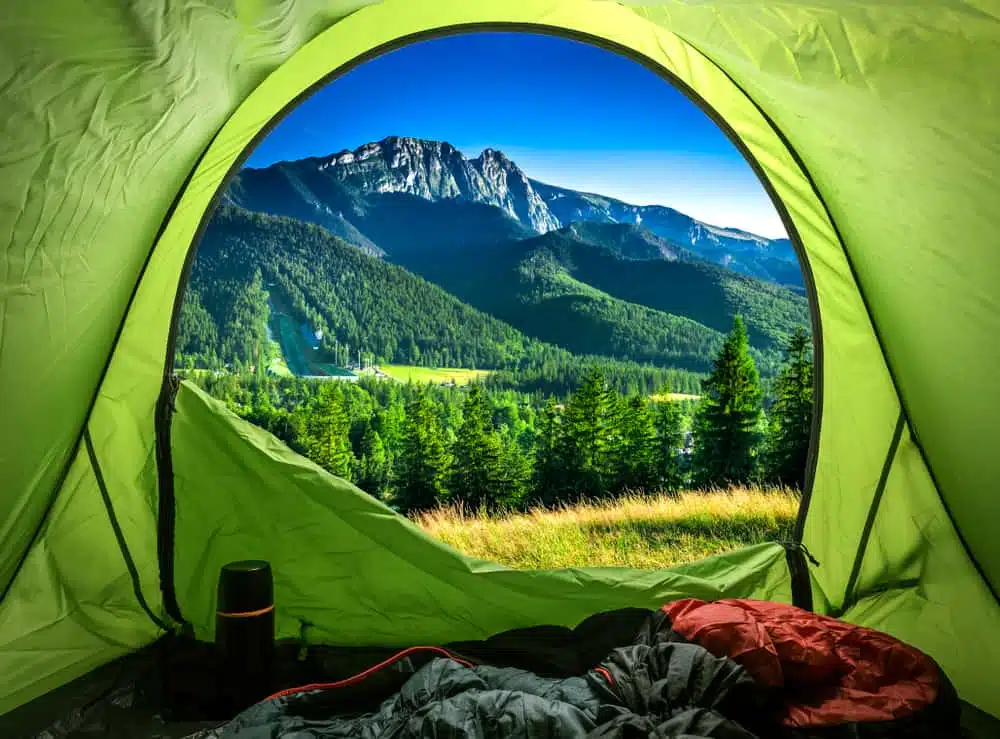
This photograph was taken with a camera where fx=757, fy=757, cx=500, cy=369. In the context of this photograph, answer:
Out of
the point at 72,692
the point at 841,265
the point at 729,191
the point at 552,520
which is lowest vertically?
the point at 552,520

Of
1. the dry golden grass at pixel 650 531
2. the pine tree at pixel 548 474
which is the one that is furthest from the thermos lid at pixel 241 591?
the pine tree at pixel 548 474

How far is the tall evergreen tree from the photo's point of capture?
1978 cm

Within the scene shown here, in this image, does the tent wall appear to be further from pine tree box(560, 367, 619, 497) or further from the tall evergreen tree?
the tall evergreen tree

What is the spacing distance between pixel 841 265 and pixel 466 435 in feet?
61.8

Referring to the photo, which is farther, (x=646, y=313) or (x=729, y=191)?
(x=646, y=313)

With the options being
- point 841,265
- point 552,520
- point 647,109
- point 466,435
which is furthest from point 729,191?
point 841,265

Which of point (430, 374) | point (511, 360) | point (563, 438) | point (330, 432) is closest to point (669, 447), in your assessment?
point (563, 438)

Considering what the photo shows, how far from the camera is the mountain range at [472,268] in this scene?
3953 centimetres

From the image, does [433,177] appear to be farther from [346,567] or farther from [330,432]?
[346,567]

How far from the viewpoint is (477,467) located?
20.8 m

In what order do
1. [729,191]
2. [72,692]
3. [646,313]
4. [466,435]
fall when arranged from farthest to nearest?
[646,313]
[729,191]
[466,435]
[72,692]

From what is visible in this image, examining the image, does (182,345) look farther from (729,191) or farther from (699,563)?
(699,563)

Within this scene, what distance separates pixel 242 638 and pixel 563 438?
19003 mm

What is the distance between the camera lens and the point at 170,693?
180 cm
